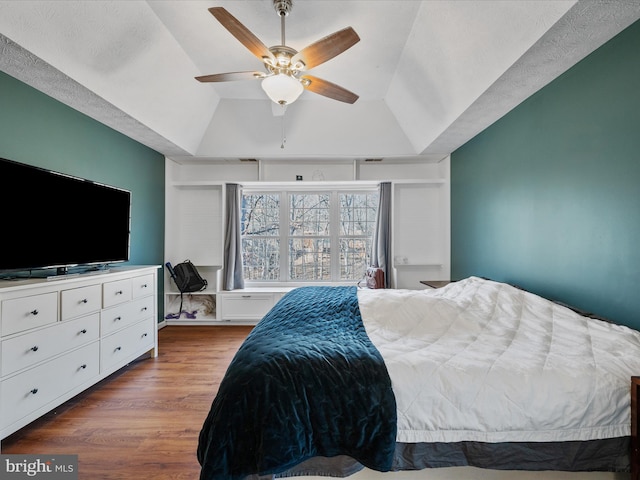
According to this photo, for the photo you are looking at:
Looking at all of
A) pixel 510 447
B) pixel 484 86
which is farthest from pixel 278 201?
pixel 510 447

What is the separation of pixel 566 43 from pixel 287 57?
1.67 m

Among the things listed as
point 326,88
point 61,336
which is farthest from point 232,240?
point 326,88

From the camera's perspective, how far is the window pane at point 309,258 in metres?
4.62

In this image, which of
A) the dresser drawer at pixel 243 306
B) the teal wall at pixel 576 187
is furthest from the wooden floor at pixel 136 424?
the teal wall at pixel 576 187

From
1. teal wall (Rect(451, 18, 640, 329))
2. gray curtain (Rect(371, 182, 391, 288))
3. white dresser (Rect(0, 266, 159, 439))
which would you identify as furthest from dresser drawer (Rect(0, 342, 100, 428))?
teal wall (Rect(451, 18, 640, 329))

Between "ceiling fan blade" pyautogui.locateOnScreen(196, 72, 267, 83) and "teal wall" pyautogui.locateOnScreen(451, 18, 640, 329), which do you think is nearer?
"teal wall" pyautogui.locateOnScreen(451, 18, 640, 329)

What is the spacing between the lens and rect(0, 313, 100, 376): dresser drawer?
1.68 m

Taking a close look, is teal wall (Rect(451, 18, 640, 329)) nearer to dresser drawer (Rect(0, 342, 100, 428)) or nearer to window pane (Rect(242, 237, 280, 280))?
window pane (Rect(242, 237, 280, 280))

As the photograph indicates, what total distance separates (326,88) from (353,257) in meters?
2.78

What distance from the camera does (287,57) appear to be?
1949mm

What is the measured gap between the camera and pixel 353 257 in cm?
461

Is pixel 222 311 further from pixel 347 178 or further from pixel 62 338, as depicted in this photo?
pixel 347 178

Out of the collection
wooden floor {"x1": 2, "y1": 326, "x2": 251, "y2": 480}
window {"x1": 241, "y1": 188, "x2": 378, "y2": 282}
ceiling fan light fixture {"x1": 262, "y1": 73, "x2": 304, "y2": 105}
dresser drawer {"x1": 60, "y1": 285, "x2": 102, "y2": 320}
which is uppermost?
ceiling fan light fixture {"x1": 262, "y1": 73, "x2": 304, "y2": 105}

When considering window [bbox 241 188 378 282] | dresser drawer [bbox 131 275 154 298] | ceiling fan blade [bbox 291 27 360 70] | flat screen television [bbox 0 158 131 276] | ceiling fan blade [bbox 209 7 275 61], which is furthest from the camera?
window [bbox 241 188 378 282]
